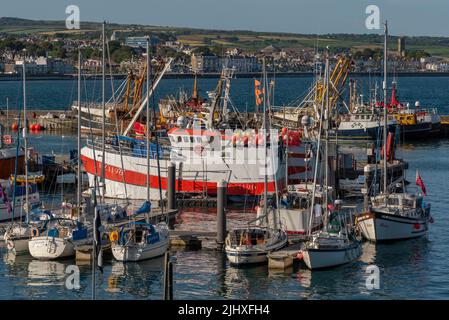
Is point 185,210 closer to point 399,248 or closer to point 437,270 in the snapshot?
point 399,248

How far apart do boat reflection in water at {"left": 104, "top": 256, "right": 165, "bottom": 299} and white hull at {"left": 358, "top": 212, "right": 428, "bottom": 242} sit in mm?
7559

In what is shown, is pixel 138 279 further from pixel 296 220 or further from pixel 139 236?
pixel 296 220

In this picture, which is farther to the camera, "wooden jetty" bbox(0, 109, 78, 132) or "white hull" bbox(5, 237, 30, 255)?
"wooden jetty" bbox(0, 109, 78, 132)

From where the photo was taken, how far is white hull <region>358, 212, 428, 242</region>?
131 feet

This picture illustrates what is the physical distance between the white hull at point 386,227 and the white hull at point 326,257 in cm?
380

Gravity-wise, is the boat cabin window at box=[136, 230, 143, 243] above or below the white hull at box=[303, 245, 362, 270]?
above

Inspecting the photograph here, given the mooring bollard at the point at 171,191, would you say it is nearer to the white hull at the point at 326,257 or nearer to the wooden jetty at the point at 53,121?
the white hull at the point at 326,257

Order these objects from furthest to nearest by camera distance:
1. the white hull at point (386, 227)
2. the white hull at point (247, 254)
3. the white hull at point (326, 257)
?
the white hull at point (386, 227), the white hull at point (247, 254), the white hull at point (326, 257)

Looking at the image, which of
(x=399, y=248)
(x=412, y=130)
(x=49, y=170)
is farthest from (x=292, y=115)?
(x=399, y=248)

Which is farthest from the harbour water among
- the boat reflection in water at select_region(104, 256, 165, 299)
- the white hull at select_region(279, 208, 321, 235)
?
the white hull at select_region(279, 208, 321, 235)

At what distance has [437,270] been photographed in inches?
1431

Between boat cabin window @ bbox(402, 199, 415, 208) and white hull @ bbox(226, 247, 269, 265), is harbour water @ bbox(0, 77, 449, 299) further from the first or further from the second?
boat cabin window @ bbox(402, 199, 415, 208)

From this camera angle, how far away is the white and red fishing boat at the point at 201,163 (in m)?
49.4

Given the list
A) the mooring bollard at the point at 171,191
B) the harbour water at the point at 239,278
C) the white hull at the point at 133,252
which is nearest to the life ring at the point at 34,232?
the harbour water at the point at 239,278
